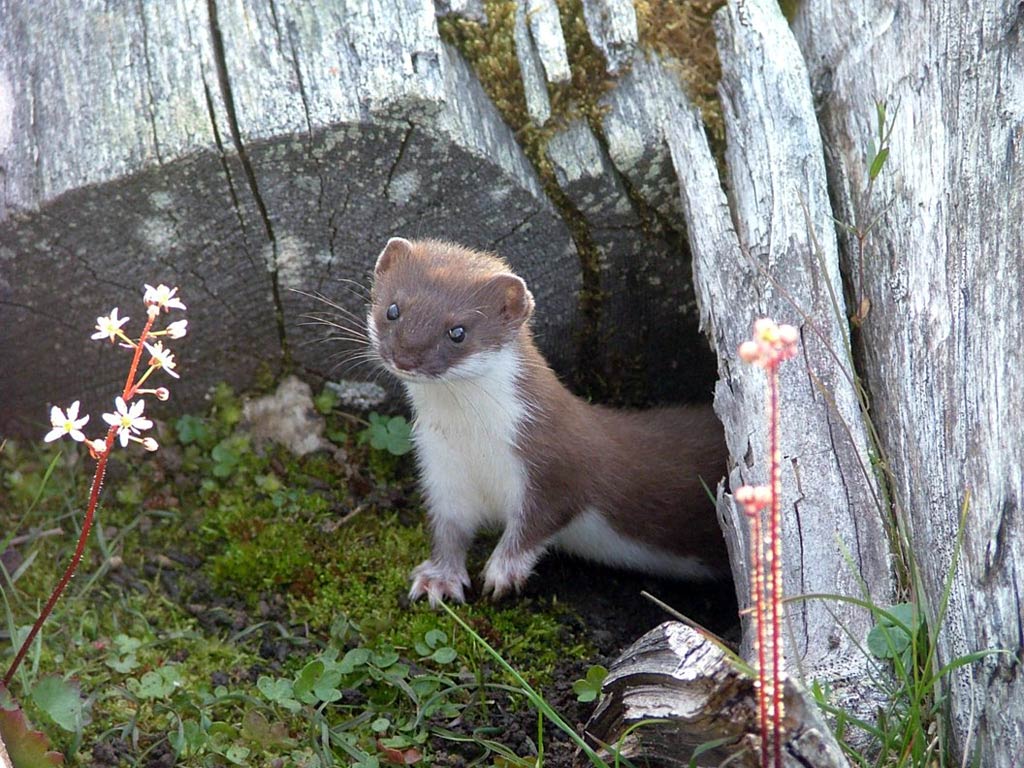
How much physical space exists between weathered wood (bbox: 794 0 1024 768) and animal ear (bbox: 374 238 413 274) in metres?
1.65

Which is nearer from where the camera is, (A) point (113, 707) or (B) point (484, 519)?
(A) point (113, 707)

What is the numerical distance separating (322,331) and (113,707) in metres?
1.85

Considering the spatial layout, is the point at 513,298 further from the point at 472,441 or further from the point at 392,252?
the point at 472,441

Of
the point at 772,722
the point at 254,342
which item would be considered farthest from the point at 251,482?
the point at 772,722

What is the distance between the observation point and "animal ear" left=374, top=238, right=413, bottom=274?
486 centimetres

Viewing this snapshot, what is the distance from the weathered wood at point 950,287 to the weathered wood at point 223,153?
4.32 feet

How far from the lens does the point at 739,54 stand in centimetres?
508

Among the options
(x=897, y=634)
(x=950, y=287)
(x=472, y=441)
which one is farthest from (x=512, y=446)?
(x=897, y=634)

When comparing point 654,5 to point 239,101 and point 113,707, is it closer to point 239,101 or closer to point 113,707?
point 239,101

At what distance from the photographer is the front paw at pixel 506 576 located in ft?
16.9

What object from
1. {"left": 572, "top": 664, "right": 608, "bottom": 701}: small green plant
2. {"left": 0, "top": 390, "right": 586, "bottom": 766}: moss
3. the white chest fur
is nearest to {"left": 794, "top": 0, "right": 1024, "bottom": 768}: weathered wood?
{"left": 572, "top": 664, "right": 608, "bottom": 701}: small green plant

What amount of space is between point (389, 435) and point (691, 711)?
2772 millimetres

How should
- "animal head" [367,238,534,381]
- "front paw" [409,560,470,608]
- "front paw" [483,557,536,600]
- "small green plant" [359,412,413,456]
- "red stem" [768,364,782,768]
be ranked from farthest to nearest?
"small green plant" [359,412,413,456] → "front paw" [483,557,536,600] → "front paw" [409,560,470,608] → "animal head" [367,238,534,381] → "red stem" [768,364,782,768]

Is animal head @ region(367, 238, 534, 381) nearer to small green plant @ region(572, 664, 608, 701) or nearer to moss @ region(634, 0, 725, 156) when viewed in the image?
moss @ region(634, 0, 725, 156)
